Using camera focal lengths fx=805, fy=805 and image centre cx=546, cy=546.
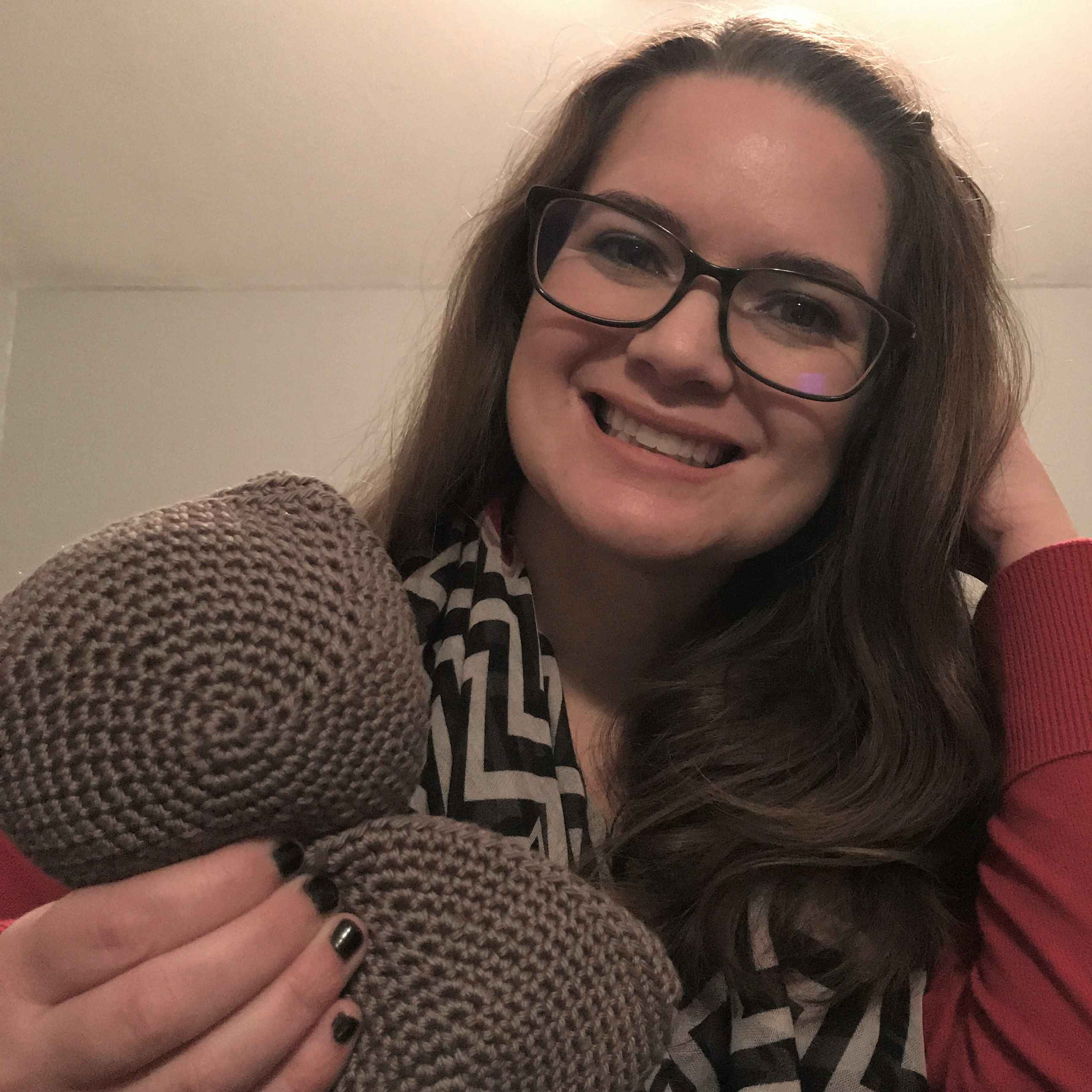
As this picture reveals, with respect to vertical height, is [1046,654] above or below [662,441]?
below

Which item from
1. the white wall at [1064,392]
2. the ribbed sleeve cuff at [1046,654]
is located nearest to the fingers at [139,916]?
the ribbed sleeve cuff at [1046,654]

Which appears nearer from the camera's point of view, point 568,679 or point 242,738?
point 242,738

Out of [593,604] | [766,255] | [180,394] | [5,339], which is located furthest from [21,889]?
[5,339]

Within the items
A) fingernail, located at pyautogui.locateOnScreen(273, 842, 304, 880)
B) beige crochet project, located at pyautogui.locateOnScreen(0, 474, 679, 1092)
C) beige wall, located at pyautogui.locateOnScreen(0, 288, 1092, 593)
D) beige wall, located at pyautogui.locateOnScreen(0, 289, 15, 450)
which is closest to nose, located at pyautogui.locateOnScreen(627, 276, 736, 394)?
beige crochet project, located at pyautogui.locateOnScreen(0, 474, 679, 1092)

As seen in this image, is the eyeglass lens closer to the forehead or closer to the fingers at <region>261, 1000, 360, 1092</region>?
the forehead

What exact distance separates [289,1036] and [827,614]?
26.2 inches

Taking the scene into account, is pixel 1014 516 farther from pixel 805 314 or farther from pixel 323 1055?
pixel 323 1055

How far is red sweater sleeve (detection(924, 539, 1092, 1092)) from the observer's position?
23.9 inches

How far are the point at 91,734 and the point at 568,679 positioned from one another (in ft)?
1.87

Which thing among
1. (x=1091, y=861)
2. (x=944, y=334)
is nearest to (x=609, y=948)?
(x=1091, y=861)

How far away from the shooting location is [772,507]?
76 centimetres

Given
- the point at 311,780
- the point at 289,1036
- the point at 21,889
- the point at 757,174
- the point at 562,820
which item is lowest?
the point at 21,889

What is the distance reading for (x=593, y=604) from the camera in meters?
0.88

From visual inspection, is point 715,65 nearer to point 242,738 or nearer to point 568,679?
point 568,679
